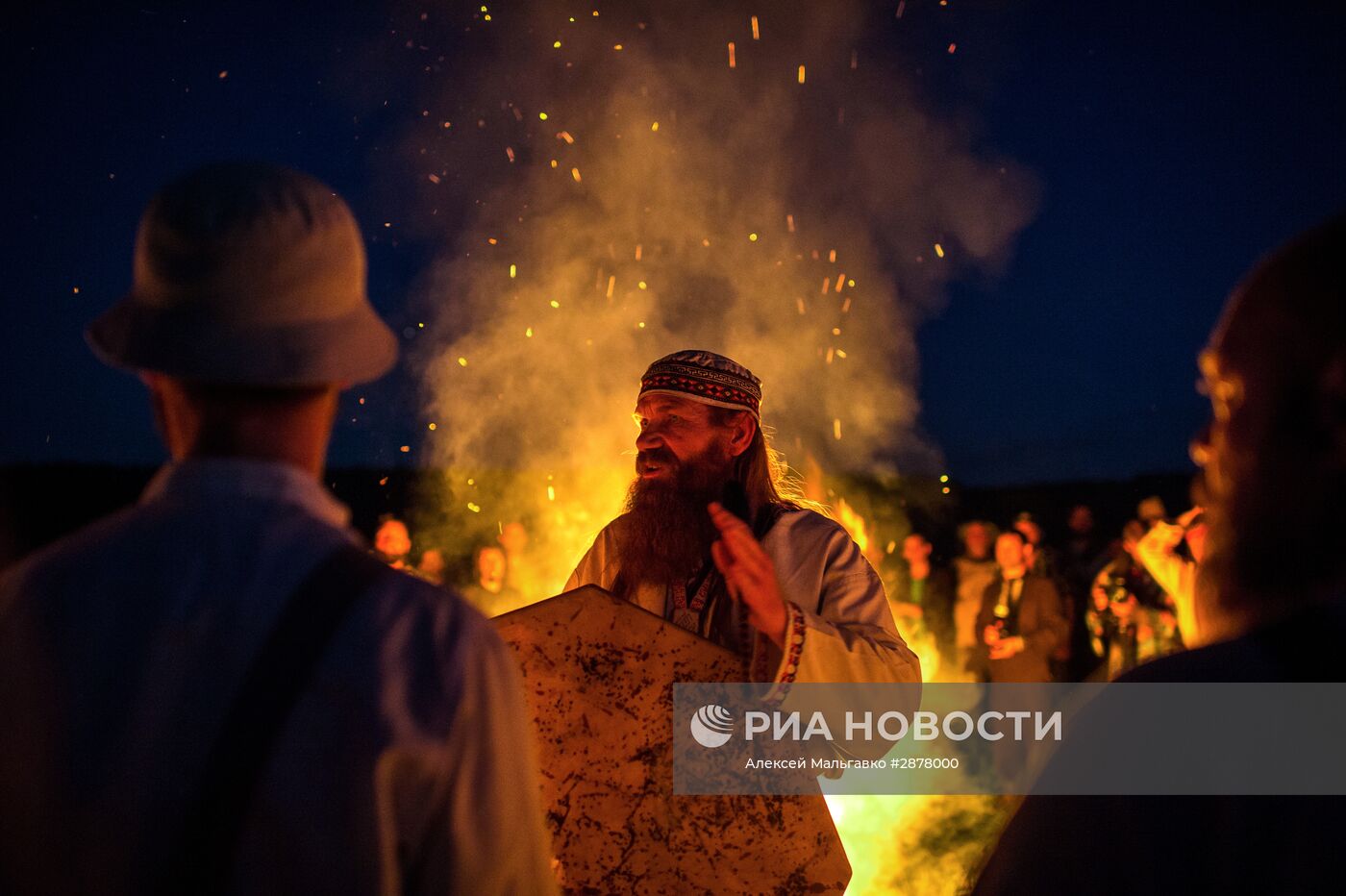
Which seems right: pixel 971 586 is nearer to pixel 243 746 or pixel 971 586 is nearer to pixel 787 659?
pixel 787 659

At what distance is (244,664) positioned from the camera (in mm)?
1163

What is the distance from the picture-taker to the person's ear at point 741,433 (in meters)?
3.68

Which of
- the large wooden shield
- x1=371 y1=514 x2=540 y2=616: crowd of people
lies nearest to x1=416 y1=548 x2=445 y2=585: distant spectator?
x1=371 y1=514 x2=540 y2=616: crowd of people

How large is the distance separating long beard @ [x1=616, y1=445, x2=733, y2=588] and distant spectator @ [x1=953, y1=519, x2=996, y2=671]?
5373 millimetres

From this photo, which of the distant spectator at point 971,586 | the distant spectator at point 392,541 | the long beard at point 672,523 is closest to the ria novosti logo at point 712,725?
the long beard at point 672,523

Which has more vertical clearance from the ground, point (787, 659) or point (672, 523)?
point (672, 523)

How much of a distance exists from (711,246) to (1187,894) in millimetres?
7198

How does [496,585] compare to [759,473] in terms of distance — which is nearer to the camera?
[759,473]

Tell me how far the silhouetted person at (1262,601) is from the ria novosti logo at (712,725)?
1.43 metres

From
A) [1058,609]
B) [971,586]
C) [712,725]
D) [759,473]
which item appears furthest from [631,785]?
[971,586]

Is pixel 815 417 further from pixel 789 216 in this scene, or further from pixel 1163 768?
pixel 1163 768

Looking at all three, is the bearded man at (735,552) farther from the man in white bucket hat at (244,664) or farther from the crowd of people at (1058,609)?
the crowd of people at (1058,609)

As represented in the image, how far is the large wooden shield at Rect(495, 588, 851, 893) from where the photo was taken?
8.28 feet

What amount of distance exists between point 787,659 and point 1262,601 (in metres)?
1.63
